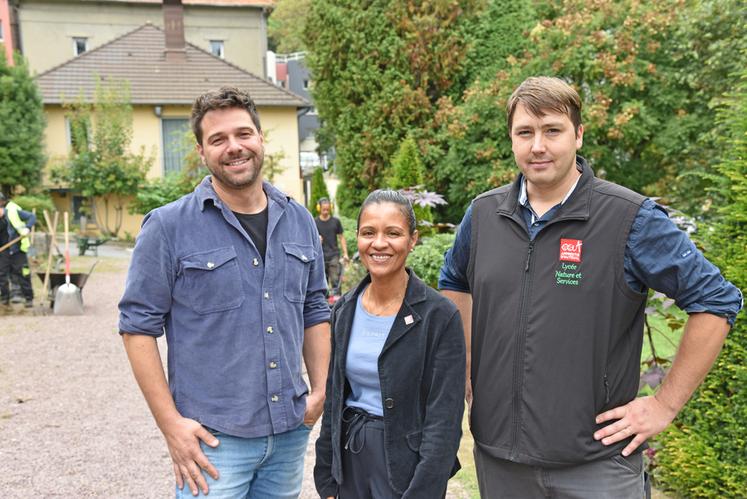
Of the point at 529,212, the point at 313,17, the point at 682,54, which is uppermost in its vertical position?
the point at 313,17

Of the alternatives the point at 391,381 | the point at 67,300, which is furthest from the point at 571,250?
the point at 67,300

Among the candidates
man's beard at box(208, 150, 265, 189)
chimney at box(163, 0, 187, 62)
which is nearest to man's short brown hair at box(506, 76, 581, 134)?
man's beard at box(208, 150, 265, 189)

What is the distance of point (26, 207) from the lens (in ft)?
72.3

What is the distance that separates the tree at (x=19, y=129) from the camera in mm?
23438

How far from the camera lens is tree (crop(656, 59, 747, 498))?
3.67 metres

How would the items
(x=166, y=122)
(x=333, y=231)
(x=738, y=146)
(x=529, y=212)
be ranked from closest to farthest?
(x=529, y=212) → (x=738, y=146) → (x=333, y=231) → (x=166, y=122)

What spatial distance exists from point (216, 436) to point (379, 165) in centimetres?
1650

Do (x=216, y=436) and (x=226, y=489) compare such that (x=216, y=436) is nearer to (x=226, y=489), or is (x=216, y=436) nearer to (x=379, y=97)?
(x=226, y=489)

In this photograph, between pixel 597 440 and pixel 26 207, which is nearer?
pixel 597 440

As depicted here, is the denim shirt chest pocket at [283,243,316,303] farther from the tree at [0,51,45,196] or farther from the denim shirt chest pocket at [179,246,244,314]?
the tree at [0,51,45,196]

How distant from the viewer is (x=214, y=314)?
2.54m

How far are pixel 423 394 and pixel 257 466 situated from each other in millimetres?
727

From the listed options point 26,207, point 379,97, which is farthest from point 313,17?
point 26,207

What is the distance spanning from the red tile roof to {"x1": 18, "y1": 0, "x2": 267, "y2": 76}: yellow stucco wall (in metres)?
6.04
